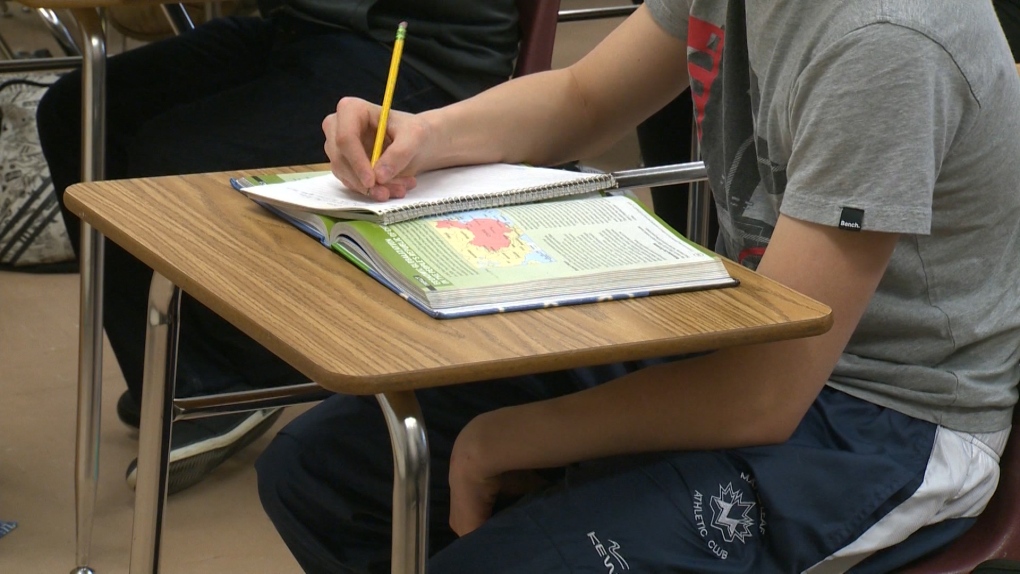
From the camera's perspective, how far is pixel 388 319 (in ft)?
2.39

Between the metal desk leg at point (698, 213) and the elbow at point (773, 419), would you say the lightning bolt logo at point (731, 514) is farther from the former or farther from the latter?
the metal desk leg at point (698, 213)

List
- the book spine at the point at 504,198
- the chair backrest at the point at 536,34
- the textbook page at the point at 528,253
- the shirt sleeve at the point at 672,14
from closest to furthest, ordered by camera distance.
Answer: the textbook page at the point at 528,253 < the book spine at the point at 504,198 < the shirt sleeve at the point at 672,14 < the chair backrest at the point at 536,34

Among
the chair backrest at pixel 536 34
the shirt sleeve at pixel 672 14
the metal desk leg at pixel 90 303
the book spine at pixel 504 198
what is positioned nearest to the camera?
the book spine at pixel 504 198

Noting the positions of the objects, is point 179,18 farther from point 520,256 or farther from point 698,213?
point 520,256

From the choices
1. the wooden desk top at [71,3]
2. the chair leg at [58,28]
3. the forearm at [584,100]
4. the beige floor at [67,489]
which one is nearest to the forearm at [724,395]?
the forearm at [584,100]

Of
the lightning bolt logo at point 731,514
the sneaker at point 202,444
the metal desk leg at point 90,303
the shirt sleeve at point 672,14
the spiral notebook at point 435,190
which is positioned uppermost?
the shirt sleeve at point 672,14

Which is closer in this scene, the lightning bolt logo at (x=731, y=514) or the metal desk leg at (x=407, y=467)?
the metal desk leg at (x=407, y=467)

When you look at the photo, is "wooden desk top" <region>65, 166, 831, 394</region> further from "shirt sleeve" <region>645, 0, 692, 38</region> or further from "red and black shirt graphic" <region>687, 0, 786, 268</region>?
"shirt sleeve" <region>645, 0, 692, 38</region>

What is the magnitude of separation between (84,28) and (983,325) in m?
1.20

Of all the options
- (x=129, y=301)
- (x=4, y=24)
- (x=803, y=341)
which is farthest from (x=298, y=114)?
(x=4, y=24)

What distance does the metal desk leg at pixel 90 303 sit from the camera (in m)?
1.60

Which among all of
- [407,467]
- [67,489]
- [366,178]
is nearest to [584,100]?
[366,178]

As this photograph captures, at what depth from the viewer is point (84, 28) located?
159 cm

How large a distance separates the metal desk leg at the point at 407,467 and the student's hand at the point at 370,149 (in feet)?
0.81
